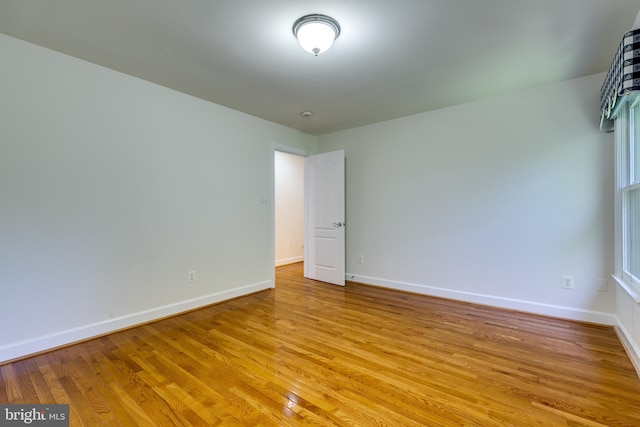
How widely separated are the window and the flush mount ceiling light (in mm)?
2303

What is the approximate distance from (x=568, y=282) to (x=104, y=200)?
4.60 metres

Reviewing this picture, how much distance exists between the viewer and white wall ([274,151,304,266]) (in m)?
6.09

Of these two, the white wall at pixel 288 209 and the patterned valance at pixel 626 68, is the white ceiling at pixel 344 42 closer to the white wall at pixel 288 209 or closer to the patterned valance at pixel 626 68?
the patterned valance at pixel 626 68

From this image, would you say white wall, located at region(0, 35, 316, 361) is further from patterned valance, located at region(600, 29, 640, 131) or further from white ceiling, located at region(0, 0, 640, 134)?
patterned valance, located at region(600, 29, 640, 131)

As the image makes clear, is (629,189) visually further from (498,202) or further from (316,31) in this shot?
(316,31)

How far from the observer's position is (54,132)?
236 cm

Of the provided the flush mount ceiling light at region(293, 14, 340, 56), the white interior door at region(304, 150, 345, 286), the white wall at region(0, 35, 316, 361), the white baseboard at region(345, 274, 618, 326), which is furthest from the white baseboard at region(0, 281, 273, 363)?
the flush mount ceiling light at region(293, 14, 340, 56)

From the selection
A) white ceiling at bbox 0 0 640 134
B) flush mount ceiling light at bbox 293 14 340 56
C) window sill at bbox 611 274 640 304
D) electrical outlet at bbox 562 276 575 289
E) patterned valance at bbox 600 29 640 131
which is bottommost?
electrical outlet at bbox 562 276 575 289

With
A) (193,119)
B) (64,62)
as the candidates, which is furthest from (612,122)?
(64,62)

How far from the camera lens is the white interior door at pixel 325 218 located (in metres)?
4.39

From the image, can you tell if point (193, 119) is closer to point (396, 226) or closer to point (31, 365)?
point (31, 365)

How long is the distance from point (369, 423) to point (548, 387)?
1.23 m

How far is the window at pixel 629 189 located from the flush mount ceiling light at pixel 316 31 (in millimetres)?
2303

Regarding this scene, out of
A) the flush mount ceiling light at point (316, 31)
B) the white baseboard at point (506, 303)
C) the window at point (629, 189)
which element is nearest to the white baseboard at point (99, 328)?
the white baseboard at point (506, 303)
